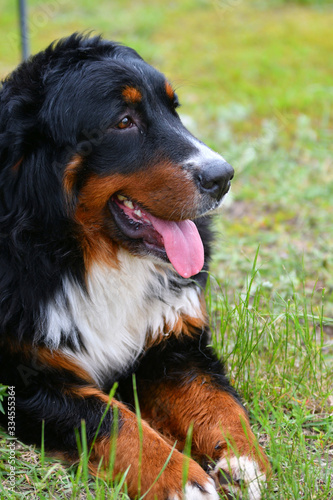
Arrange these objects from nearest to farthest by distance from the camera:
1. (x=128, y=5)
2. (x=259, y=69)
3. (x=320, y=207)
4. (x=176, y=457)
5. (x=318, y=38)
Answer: (x=176, y=457)
(x=320, y=207)
(x=259, y=69)
(x=318, y=38)
(x=128, y=5)

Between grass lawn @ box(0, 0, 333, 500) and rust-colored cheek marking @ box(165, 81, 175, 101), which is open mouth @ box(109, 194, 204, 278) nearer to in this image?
grass lawn @ box(0, 0, 333, 500)

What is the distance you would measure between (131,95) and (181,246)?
2.36ft

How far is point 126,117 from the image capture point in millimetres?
2713

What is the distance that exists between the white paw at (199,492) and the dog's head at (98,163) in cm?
92

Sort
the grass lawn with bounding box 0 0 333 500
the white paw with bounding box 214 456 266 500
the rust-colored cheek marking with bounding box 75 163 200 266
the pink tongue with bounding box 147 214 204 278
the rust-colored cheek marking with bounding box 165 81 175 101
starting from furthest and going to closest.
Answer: the rust-colored cheek marking with bounding box 165 81 175 101 → the pink tongue with bounding box 147 214 204 278 → the rust-colored cheek marking with bounding box 75 163 200 266 → the grass lawn with bounding box 0 0 333 500 → the white paw with bounding box 214 456 266 500

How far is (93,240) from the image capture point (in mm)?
2705

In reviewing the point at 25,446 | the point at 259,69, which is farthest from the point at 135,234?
the point at 259,69

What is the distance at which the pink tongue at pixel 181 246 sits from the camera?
9.03 feet

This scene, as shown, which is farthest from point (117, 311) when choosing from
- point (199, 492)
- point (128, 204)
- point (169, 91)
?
point (169, 91)

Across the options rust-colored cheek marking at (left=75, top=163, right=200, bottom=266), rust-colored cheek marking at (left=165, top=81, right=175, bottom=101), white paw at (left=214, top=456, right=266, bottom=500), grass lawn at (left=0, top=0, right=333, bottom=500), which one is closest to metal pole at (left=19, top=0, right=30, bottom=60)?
grass lawn at (left=0, top=0, right=333, bottom=500)

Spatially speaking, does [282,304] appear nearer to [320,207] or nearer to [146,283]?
[146,283]

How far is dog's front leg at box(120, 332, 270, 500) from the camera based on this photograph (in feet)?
7.74

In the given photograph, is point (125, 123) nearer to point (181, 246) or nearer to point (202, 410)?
point (181, 246)

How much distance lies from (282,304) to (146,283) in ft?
2.35
